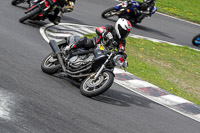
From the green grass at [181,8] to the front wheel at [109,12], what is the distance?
630 centimetres

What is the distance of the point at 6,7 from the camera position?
562 inches

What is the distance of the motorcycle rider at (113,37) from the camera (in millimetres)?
7297

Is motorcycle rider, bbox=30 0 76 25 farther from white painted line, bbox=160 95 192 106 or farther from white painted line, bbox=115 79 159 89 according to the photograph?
white painted line, bbox=160 95 192 106

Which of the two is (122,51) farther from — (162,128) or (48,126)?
(48,126)

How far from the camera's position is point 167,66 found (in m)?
12.3

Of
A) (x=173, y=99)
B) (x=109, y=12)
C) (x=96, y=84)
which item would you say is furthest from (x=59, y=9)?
(x=96, y=84)

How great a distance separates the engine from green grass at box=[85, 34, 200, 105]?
3.14 m

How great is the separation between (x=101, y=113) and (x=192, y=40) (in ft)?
37.9

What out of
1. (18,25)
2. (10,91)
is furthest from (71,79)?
(18,25)

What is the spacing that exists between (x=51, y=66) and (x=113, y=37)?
1.61 m

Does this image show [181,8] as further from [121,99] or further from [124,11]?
[121,99]

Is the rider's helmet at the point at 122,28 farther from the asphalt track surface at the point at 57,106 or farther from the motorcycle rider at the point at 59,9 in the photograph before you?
the motorcycle rider at the point at 59,9

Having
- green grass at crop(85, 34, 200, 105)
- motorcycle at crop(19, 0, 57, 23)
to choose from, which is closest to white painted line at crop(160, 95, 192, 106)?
green grass at crop(85, 34, 200, 105)

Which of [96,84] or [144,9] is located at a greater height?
A: [96,84]
